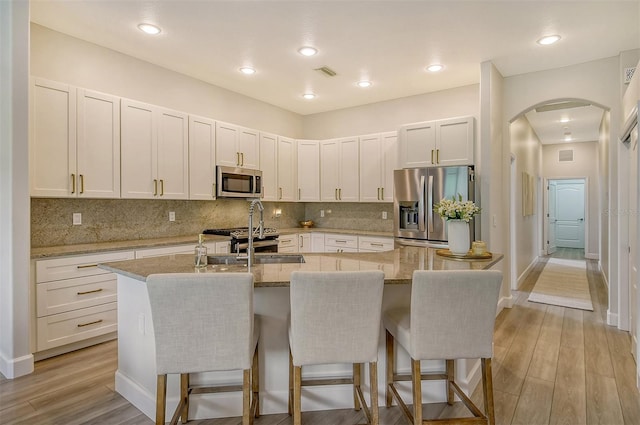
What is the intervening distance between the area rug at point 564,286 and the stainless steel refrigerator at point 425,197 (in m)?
1.85

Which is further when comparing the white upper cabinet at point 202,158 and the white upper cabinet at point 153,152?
the white upper cabinet at point 202,158

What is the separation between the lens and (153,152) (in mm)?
3824

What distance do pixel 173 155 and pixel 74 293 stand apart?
172cm

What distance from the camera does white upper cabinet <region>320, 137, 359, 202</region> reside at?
211 inches

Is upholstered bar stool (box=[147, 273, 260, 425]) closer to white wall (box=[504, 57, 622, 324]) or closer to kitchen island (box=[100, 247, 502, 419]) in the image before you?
kitchen island (box=[100, 247, 502, 419])

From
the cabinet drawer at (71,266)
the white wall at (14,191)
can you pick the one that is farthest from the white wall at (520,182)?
the white wall at (14,191)

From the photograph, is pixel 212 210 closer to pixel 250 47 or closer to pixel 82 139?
pixel 82 139

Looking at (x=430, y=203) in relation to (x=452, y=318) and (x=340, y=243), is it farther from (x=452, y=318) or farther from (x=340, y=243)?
(x=452, y=318)

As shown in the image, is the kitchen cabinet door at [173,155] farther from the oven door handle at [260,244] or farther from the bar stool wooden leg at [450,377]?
the bar stool wooden leg at [450,377]

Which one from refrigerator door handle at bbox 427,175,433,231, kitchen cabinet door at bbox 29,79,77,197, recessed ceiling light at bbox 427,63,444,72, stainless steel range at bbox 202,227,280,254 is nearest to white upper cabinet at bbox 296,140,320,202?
stainless steel range at bbox 202,227,280,254

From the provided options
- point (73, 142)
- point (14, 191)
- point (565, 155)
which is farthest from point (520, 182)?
point (14, 191)

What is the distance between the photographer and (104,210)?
12.3 ft

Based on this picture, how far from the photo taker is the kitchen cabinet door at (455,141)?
4.13 metres

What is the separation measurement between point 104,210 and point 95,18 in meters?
1.83
